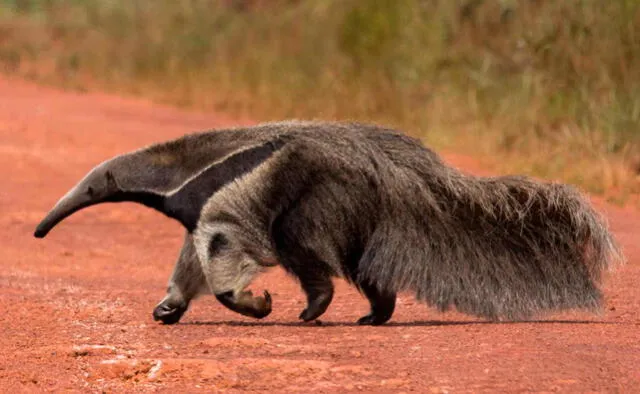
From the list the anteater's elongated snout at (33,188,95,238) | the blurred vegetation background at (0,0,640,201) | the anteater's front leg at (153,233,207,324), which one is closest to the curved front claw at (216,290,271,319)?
the anteater's front leg at (153,233,207,324)

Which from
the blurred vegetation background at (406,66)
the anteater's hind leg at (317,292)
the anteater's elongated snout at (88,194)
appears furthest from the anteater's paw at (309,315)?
the blurred vegetation background at (406,66)

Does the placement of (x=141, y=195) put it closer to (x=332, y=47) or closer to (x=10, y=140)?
(x=10, y=140)

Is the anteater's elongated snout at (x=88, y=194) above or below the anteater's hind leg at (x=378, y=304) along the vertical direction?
above

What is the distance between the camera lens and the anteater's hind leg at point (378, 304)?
643cm

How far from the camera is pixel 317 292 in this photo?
6363 mm

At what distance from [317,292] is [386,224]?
436 millimetres

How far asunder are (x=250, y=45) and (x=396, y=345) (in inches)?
570

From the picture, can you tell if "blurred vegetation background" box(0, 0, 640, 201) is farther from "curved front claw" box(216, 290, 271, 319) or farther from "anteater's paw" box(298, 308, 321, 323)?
"curved front claw" box(216, 290, 271, 319)

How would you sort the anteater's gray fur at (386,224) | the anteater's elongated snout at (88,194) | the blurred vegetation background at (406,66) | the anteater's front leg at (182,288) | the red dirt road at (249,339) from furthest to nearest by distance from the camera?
the blurred vegetation background at (406,66)
the anteater's elongated snout at (88,194)
the anteater's front leg at (182,288)
the anteater's gray fur at (386,224)
the red dirt road at (249,339)

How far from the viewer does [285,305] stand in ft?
24.4

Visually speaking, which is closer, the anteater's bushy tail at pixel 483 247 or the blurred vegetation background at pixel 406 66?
the anteater's bushy tail at pixel 483 247

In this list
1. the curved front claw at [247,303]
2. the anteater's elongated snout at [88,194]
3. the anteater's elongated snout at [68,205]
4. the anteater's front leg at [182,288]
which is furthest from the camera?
the anteater's elongated snout at [68,205]

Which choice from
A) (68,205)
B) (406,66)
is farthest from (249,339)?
(406,66)

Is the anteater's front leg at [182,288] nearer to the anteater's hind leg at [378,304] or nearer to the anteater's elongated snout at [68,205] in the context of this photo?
the anteater's elongated snout at [68,205]
